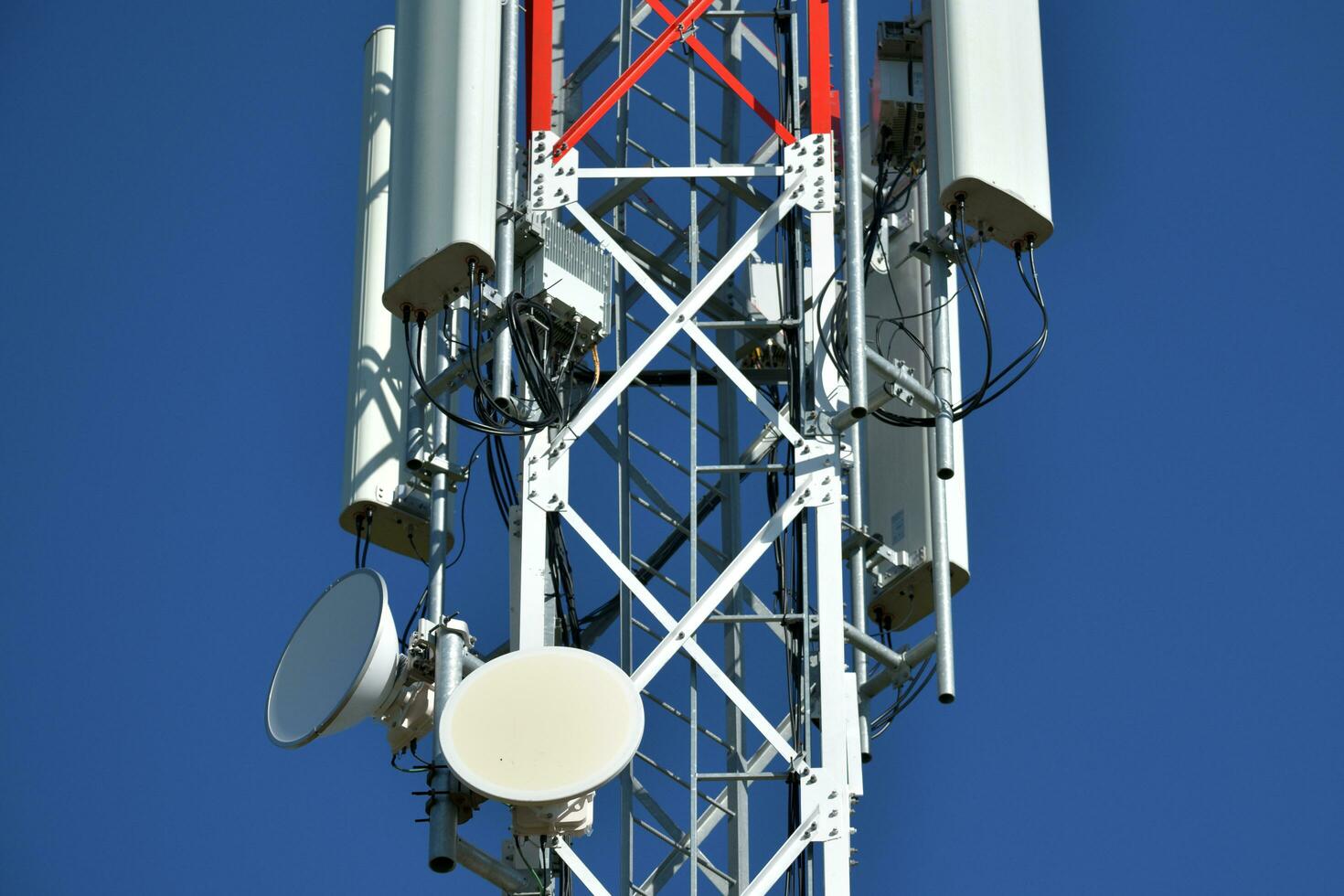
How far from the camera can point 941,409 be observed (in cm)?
1500

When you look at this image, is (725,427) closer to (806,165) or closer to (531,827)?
(806,165)

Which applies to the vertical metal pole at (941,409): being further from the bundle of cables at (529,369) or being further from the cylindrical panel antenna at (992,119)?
the bundle of cables at (529,369)

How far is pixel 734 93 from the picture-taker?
55.7 feet

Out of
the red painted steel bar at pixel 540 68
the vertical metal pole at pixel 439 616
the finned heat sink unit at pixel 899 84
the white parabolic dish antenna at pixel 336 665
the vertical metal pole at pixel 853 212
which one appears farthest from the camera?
the finned heat sink unit at pixel 899 84

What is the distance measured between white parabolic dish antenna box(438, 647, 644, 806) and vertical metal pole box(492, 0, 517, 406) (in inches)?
69.7

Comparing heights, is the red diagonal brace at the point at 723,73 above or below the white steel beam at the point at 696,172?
above

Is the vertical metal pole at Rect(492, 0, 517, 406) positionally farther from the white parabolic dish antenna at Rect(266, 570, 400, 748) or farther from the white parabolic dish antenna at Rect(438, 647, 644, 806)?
the white parabolic dish antenna at Rect(438, 647, 644, 806)

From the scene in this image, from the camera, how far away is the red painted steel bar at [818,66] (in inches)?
623

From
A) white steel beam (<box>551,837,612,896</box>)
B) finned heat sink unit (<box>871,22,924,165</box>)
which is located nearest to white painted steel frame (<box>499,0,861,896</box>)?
white steel beam (<box>551,837,612,896</box>)

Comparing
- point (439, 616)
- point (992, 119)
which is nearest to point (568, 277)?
point (439, 616)

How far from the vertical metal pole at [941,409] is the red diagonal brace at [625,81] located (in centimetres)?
146

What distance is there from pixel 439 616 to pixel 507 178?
2.66 m

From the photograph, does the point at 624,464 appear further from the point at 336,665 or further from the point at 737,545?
the point at 336,665

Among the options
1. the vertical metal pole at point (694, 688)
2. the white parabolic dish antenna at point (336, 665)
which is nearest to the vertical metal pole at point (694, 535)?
the vertical metal pole at point (694, 688)
